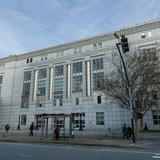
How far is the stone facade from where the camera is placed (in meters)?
41.8

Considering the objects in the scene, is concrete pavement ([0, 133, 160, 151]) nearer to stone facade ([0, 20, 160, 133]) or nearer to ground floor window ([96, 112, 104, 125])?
stone facade ([0, 20, 160, 133])

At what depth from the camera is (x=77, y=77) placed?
154 ft

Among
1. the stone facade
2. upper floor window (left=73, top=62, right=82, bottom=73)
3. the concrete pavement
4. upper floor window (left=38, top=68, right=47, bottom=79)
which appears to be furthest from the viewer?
upper floor window (left=38, top=68, right=47, bottom=79)

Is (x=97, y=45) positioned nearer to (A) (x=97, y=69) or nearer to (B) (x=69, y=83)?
(A) (x=97, y=69)

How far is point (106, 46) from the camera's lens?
4572 cm

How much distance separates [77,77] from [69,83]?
2318 millimetres

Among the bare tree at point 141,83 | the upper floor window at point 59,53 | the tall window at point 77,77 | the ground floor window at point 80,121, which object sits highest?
the upper floor window at point 59,53

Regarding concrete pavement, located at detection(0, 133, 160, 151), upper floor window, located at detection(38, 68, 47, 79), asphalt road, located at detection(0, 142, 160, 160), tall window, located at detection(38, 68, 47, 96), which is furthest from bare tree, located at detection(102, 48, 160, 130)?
upper floor window, located at detection(38, 68, 47, 79)

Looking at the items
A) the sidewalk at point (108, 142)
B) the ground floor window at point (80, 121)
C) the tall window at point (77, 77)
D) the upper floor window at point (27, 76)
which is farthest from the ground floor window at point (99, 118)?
the upper floor window at point (27, 76)

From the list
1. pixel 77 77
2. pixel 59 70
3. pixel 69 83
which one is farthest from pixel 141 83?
pixel 59 70

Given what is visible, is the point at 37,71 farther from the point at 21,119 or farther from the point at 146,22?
the point at 146,22

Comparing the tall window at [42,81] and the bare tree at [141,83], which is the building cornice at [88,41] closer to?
the tall window at [42,81]

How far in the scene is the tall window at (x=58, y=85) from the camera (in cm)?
4781

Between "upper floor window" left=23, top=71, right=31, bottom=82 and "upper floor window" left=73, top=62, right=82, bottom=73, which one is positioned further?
"upper floor window" left=23, top=71, right=31, bottom=82
